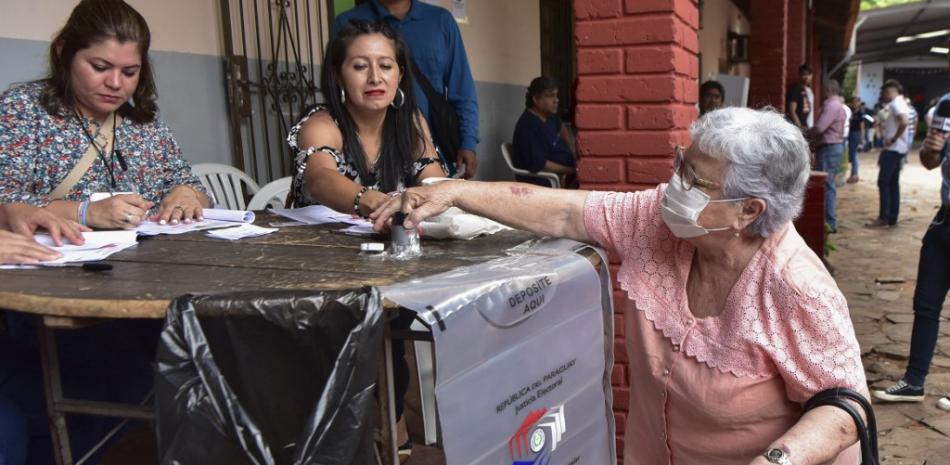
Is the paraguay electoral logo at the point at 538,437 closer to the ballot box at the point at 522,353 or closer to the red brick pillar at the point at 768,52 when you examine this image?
the ballot box at the point at 522,353

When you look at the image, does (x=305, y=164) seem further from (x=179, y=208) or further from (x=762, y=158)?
(x=762, y=158)

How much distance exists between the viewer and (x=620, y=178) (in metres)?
2.87

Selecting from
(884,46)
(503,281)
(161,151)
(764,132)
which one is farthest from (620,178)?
(884,46)

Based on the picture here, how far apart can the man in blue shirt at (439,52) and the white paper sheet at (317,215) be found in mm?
1191

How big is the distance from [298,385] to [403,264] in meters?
0.47

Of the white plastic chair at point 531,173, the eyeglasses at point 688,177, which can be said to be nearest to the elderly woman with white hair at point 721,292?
the eyeglasses at point 688,177

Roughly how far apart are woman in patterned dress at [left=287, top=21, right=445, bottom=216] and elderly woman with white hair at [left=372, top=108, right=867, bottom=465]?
0.66 m

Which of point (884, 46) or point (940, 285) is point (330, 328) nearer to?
point (940, 285)

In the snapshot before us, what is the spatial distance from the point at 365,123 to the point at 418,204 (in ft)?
2.91

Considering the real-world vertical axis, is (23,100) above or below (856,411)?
above

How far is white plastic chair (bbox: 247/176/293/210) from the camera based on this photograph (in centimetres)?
365

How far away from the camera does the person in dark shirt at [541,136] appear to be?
21.0ft

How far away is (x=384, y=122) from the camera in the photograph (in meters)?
2.89

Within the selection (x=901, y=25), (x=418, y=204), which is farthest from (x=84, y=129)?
(x=901, y=25)
